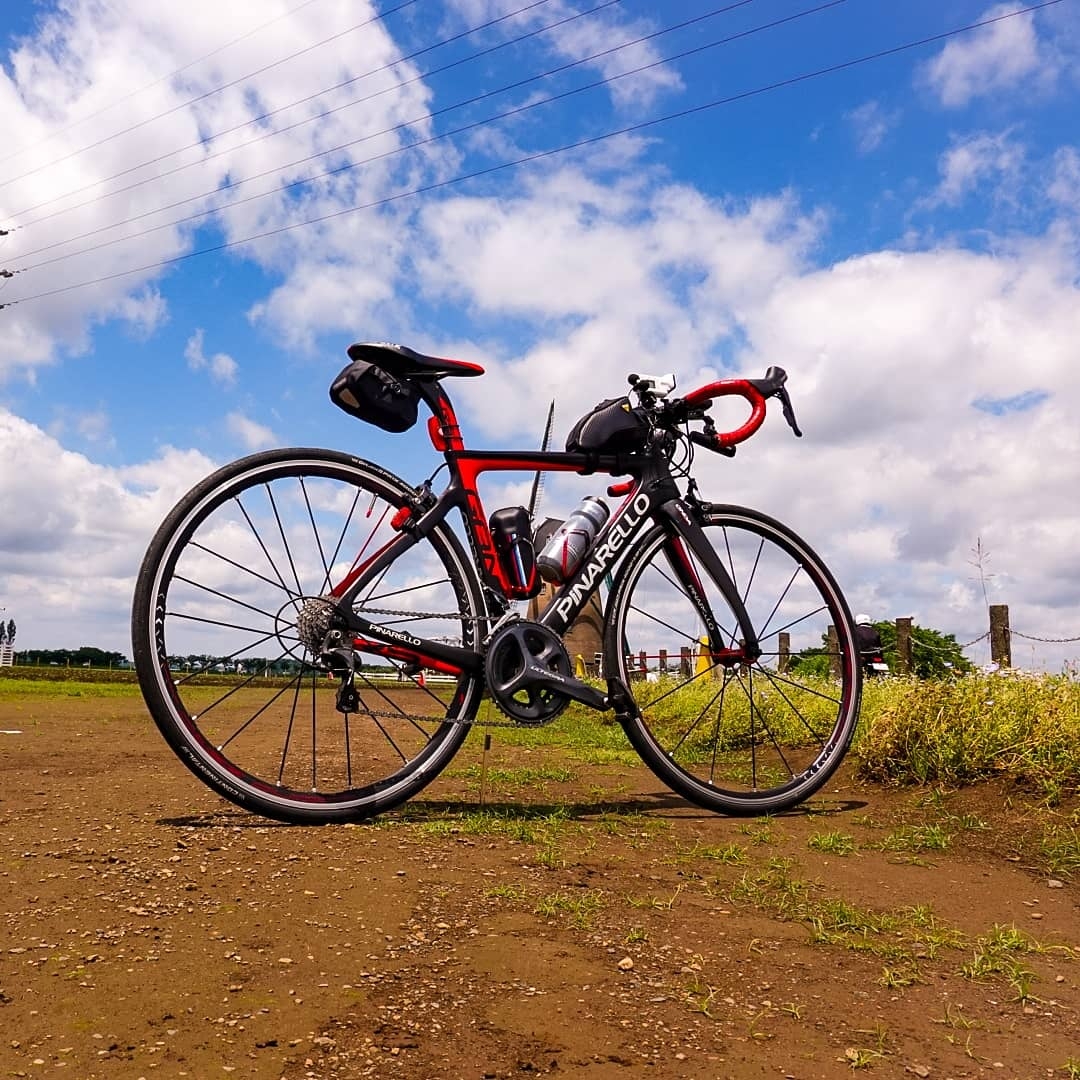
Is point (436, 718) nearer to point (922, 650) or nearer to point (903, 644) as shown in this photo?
point (903, 644)

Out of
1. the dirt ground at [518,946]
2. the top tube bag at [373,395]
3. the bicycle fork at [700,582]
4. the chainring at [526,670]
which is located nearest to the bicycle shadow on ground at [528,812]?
the dirt ground at [518,946]

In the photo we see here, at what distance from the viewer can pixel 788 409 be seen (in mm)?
5082

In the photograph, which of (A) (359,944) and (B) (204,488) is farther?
(B) (204,488)

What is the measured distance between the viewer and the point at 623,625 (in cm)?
453

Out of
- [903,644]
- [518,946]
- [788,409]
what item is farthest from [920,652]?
[518,946]

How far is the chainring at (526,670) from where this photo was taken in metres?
3.97

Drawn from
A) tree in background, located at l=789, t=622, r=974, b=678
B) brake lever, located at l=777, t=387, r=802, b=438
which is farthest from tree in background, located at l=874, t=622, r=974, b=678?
brake lever, located at l=777, t=387, r=802, b=438

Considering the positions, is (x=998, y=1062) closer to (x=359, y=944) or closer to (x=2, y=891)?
(x=359, y=944)

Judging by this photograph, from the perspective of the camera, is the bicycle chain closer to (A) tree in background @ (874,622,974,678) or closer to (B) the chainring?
(B) the chainring

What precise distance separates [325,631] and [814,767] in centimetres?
265

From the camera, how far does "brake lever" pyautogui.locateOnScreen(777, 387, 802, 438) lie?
16.6 feet

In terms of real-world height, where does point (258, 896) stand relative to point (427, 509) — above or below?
below

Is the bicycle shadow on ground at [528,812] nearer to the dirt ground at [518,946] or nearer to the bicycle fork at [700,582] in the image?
the dirt ground at [518,946]

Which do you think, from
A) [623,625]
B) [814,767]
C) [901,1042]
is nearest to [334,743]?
[623,625]
